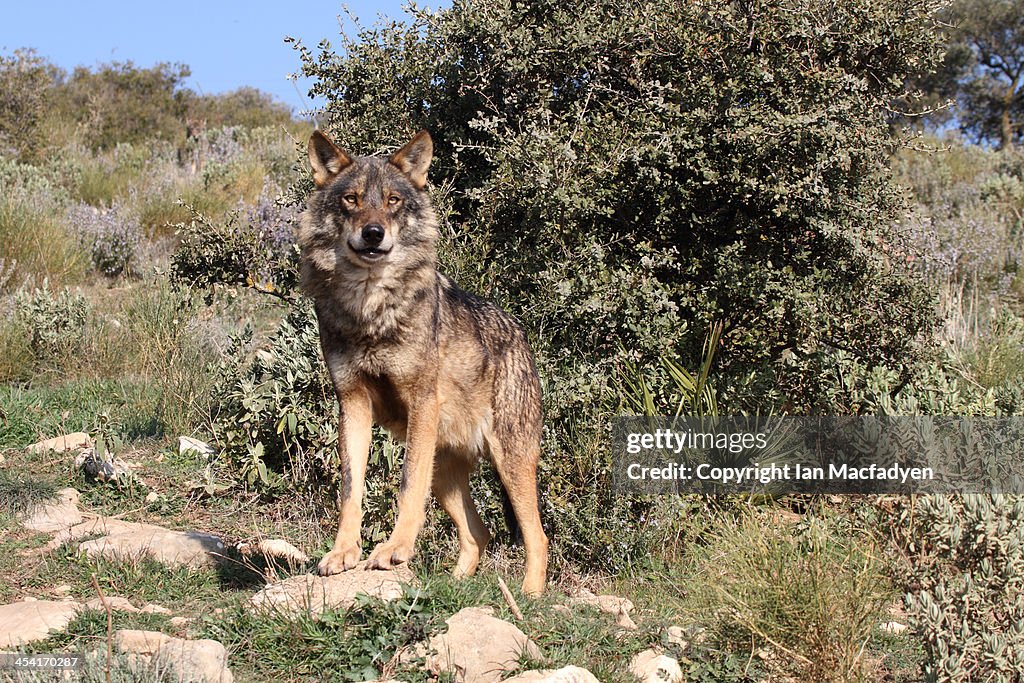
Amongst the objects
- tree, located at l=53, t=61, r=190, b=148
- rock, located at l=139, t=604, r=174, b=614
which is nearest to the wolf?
rock, located at l=139, t=604, r=174, b=614

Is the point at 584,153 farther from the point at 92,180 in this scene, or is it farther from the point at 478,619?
the point at 92,180

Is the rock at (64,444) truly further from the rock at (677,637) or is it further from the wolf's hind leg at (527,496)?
the rock at (677,637)

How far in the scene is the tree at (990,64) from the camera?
30.8 meters

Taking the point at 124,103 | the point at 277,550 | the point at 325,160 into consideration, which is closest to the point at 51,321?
the point at 277,550

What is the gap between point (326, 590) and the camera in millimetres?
5000

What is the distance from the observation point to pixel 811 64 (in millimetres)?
7863

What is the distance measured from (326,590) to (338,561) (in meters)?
0.25

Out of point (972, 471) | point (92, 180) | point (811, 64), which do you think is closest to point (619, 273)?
point (811, 64)

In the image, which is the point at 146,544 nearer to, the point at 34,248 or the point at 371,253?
the point at 371,253

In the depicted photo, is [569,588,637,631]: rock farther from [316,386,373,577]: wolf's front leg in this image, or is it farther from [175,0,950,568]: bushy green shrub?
[316,386,373,577]: wolf's front leg

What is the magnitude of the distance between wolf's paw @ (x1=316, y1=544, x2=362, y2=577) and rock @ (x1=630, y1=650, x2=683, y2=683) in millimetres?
1475

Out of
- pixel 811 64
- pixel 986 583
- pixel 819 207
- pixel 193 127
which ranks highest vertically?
pixel 193 127

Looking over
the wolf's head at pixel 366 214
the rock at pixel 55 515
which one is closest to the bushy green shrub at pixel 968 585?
the wolf's head at pixel 366 214

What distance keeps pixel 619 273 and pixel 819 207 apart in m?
1.61
